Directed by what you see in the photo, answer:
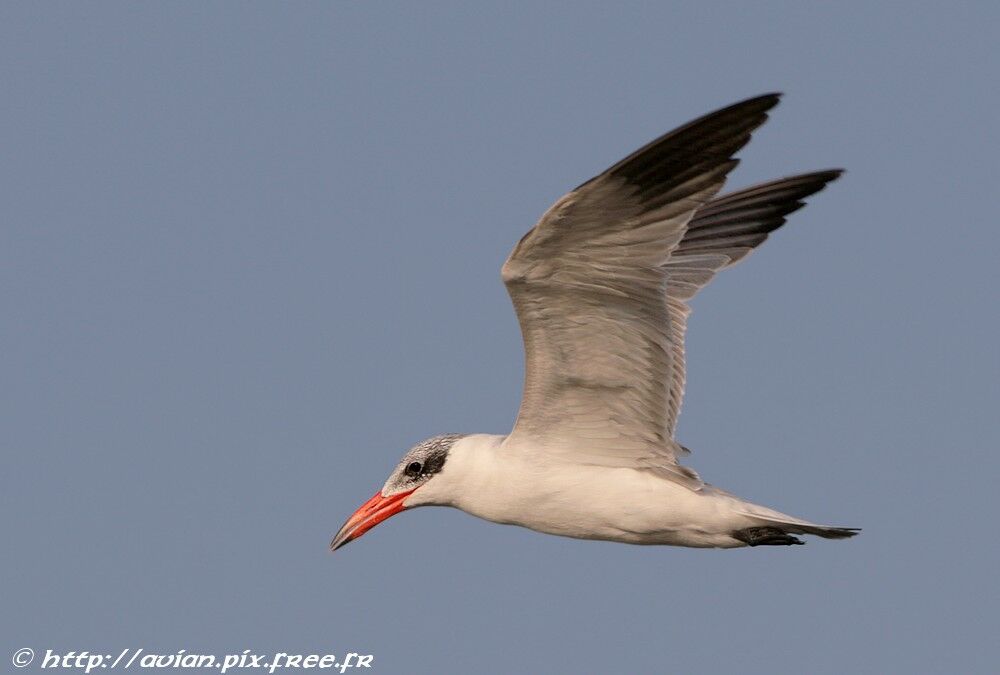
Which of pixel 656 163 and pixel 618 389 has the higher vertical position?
pixel 656 163

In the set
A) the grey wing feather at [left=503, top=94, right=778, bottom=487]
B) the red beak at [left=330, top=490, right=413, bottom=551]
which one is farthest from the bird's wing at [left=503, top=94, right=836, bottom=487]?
the red beak at [left=330, top=490, right=413, bottom=551]

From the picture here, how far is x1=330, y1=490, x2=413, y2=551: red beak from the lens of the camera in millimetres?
11438

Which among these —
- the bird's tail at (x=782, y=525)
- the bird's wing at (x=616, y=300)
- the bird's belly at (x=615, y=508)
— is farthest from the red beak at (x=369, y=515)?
the bird's tail at (x=782, y=525)

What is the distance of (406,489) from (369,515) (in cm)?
41

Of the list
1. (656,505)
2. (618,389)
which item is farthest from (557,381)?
(656,505)

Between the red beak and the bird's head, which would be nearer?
the bird's head

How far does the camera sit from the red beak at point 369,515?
1144 centimetres

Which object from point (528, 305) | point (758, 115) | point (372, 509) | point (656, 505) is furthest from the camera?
point (372, 509)

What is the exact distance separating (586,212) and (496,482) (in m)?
2.38

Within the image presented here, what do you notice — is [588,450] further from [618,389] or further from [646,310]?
[646,310]

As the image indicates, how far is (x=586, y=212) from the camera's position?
9.42m

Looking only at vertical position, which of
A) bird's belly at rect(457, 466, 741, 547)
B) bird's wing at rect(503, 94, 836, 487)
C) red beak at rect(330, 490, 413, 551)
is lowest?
red beak at rect(330, 490, 413, 551)

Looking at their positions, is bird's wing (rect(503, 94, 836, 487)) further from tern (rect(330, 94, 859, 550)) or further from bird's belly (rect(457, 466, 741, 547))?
bird's belly (rect(457, 466, 741, 547))

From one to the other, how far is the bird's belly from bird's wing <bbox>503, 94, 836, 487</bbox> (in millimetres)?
155
